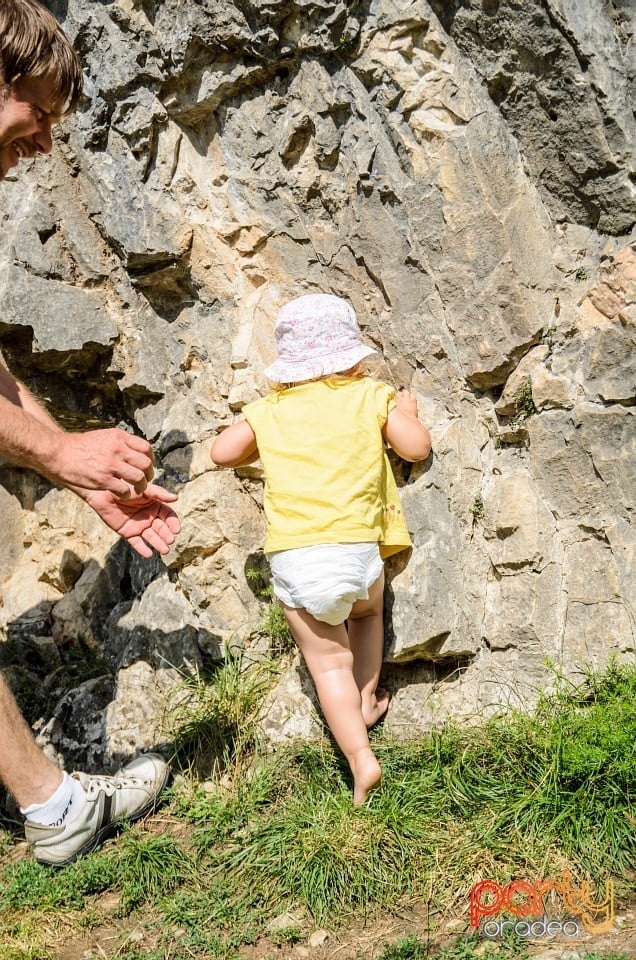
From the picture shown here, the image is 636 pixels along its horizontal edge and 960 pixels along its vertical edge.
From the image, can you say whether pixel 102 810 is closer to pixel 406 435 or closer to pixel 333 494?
pixel 333 494

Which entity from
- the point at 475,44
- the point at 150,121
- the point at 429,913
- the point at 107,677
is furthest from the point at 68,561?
the point at 475,44

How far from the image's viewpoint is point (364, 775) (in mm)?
3264

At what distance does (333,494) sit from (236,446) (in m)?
0.56

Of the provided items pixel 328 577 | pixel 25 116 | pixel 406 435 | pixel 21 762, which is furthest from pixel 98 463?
pixel 25 116

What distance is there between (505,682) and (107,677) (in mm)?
1998

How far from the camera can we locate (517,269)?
378 cm

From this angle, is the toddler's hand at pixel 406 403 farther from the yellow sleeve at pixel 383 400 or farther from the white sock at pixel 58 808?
the white sock at pixel 58 808

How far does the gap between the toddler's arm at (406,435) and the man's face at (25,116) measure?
1880 mm

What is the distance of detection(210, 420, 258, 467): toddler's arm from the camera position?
3777 millimetres

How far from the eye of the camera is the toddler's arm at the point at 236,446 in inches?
149

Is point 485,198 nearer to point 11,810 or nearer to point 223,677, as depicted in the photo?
point 223,677

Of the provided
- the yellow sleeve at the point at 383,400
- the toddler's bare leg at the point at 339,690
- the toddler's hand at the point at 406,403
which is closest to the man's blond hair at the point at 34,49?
the yellow sleeve at the point at 383,400

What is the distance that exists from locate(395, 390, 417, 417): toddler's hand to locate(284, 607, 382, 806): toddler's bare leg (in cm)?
99

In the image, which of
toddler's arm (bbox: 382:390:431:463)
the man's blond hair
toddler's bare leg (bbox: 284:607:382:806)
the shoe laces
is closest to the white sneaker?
the shoe laces
